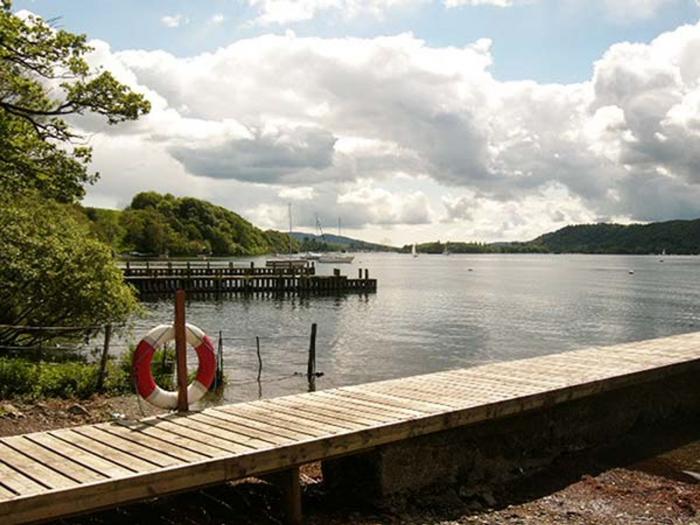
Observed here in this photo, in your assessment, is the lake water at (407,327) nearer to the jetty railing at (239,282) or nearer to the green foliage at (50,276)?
the jetty railing at (239,282)

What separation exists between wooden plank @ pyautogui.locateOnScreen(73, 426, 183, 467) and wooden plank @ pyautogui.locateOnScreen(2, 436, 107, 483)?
49 centimetres

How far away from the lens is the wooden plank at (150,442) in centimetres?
663

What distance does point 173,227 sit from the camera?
6161 inches

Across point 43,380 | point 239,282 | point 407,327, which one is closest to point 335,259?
point 239,282

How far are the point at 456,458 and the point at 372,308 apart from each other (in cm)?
4267

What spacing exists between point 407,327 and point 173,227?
4893 inches

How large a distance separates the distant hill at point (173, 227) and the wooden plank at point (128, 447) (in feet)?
381

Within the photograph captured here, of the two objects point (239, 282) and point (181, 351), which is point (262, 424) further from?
point (239, 282)

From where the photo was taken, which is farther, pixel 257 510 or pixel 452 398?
pixel 452 398

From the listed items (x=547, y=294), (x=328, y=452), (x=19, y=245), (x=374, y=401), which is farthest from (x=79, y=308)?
(x=547, y=294)

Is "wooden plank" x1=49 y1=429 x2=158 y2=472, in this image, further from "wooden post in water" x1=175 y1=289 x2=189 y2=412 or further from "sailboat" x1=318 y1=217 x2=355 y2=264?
"sailboat" x1=318 y1=217 x2=355 y2=264

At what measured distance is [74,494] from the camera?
225 inches

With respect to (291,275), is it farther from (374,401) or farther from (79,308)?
(374,401)

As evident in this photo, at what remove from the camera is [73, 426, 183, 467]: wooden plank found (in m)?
6.46
